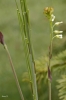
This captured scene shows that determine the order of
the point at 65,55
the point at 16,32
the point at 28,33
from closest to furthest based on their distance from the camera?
1. the point at 28,33
2. the point at 65,55
3. the point at 16,32

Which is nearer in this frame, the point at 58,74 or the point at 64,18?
the point at 58,74

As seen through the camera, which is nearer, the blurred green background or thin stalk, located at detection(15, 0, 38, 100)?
thin stalk, located at detection(15, 0, 38, 100)

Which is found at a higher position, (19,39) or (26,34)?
(26,34)

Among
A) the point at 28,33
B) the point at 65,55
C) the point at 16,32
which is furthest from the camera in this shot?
the point at 16,32

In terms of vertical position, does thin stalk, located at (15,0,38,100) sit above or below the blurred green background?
above

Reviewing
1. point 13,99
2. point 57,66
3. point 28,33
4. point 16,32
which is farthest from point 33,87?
point 16,32

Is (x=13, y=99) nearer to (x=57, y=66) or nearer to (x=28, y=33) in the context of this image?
(x=57, y=66)

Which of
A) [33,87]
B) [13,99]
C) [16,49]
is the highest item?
[33,87]

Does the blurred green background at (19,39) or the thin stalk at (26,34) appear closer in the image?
the thin stalk at (26,34)
